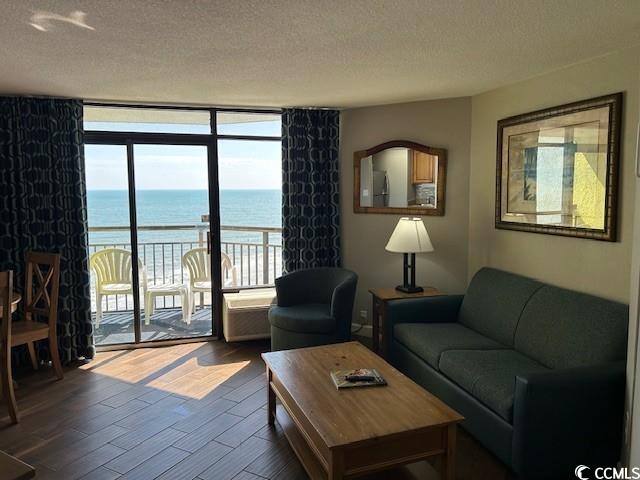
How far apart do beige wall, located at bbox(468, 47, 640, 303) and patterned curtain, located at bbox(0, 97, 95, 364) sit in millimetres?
3555

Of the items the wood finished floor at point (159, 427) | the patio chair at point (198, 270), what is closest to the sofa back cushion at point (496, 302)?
the wood finished floor at point (159, 427)

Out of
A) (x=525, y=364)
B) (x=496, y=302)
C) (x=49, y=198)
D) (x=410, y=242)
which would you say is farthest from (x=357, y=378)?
(x=49, y=198)

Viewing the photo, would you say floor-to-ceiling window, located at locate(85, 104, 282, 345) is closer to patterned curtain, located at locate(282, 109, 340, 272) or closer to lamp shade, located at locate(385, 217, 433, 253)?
patterned curtain, located at locate(282, 109, 340, 272)

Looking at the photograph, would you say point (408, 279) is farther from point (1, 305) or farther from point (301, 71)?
point (1, 305)

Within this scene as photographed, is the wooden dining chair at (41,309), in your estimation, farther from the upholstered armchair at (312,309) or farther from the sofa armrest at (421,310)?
the sofa armrest at (421,310)

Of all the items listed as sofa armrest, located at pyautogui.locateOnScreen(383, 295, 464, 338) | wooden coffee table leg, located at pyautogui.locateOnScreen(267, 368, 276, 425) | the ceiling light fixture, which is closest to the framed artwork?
sofa armrest, located at pyautogui.locateOnScreen(383, 295, 464, 338)

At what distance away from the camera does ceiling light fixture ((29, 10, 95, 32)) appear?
222 centimetres

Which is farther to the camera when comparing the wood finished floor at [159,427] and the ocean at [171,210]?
the ocean at [171,210]

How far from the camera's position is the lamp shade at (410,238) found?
4098mm

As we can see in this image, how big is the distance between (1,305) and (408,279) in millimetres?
3315

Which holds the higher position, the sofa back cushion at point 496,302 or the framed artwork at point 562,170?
the framed artwork at point 562,170

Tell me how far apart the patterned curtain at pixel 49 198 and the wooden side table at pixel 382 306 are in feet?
8.56

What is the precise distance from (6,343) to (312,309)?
2.29 metres

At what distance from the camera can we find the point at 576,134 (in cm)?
314
